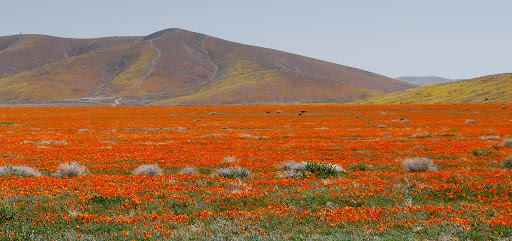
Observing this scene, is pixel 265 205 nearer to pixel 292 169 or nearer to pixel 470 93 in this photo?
pixel 292 169

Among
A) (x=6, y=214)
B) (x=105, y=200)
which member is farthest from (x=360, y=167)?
(x=6, y=214)

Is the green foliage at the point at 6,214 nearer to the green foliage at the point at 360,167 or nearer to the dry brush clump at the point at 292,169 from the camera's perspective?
the dry brush clump at the point at 292,169

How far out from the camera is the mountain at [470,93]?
126m

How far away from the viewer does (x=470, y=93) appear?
5502 inches

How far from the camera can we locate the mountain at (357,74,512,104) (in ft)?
415

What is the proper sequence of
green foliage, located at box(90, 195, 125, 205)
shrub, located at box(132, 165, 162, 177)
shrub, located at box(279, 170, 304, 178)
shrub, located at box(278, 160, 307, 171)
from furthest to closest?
shrub, located at box(278, 160, 307, 171)
shrub, located at box(132, 165, 162, 177)
shrub, located at box(279, 170, 304, 178)
green foliage, located at box(90, 195, 125, 205)

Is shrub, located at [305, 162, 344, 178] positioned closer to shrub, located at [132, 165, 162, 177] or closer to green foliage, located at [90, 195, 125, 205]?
shrub, located at [132, 165, 162, 177]

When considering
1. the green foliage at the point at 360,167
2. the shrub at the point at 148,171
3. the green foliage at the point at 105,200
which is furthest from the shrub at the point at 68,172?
the green foliage at the point at 360,167

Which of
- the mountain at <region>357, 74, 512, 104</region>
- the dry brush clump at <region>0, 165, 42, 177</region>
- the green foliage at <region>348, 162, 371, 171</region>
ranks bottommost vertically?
the dry brush clump at <region>0, 165, 42, 177</region>

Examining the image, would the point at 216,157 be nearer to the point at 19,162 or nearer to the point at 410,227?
the point at 19,162

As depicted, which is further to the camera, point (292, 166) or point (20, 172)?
point (292, 166)

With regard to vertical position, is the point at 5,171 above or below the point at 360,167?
below

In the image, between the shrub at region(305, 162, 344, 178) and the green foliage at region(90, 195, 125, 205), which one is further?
the shrub at region(305, 162, 344, 178)

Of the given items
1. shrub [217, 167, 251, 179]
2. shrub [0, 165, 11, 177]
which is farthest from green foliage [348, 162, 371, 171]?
shrub [0, 165, 11, 177]
